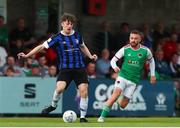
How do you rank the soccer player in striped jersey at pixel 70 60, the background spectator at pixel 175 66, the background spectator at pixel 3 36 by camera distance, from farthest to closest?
the background spectator at pixel 175 66 → the background spectator at pixel 3 36 → the soccer player in striped jersey at pixel 70 60

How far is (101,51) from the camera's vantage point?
2523 cm

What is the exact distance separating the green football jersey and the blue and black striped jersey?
3.00ft

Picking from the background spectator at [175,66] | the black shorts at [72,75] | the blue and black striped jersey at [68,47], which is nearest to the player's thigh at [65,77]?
the black shorts at [72,75]

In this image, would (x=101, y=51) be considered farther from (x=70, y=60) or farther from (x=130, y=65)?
(x=70, y=60)

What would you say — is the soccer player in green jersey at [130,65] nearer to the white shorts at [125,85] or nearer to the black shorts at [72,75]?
the white shorts at [125,85]

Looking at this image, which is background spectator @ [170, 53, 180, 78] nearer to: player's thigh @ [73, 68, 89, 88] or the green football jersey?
the green football jersey

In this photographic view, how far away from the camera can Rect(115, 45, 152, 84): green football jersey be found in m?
17.4

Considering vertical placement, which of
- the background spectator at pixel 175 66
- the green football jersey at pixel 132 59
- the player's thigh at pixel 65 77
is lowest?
the background spectator at pixel 175 66

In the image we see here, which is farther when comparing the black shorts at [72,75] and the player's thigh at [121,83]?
the player's thigh at [121,83]

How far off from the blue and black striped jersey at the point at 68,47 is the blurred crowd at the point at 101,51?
5102 mm

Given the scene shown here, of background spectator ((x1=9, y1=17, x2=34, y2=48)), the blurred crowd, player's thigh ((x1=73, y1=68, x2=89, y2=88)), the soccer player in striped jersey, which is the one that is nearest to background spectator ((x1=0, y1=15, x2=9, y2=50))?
the blurred crowd

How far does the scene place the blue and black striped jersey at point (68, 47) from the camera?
666 inches

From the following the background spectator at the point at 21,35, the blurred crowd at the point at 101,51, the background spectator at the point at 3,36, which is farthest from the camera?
the background spectator at the point at 21,35

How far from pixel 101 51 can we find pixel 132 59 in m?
7.87
